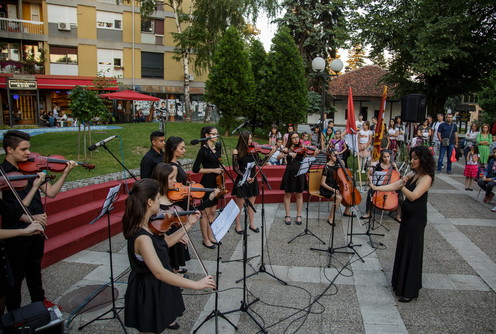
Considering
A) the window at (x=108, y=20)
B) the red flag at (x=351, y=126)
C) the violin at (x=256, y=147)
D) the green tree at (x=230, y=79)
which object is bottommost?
the violin at (x=256, y=147)

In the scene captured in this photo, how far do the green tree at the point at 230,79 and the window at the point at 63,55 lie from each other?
17.5 metres

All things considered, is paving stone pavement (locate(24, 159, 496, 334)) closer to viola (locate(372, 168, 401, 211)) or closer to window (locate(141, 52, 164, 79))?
viola (locate(372, 168, 401, 211))

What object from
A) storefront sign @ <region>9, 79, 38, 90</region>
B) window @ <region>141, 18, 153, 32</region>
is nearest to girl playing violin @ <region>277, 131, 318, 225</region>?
storefront sign @ <region>9, 79, 38, 90</region>

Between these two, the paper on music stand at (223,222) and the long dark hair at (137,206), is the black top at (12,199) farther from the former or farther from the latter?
the paper on music stand at (223,222)

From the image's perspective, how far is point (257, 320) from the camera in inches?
170

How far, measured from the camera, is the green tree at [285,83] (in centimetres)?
1494

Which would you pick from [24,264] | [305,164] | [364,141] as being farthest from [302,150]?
[364,141]

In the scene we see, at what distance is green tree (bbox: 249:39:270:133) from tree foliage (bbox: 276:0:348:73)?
679cm

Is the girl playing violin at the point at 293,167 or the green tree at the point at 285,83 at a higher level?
the green tree at the point at 285,83

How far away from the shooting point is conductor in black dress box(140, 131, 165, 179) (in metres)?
5.49

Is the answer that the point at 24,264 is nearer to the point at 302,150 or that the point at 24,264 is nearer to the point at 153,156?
the point at 153,156

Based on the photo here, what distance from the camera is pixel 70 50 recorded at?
2725 cm

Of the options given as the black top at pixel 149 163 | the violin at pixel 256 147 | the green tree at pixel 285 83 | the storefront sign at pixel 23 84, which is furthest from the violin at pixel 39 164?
the storefront sign at pixel 23 84

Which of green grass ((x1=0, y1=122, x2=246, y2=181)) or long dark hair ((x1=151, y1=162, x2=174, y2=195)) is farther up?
long dark hair ((x1=151, y1=162, x2=174, y2=195))
